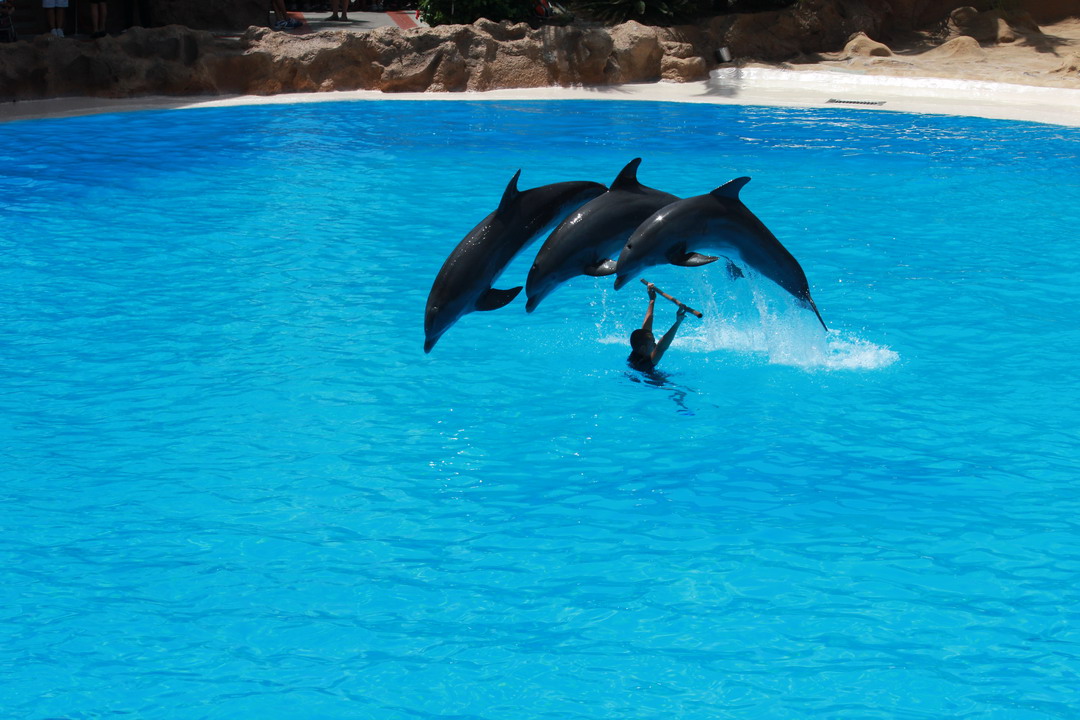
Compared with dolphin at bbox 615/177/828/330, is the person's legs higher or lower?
higher

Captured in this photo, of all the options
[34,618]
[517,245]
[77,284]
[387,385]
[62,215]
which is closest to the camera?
[34,618]

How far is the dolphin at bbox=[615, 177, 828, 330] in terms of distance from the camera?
5.29m

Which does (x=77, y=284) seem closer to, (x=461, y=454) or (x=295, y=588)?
(x=461, y=454)

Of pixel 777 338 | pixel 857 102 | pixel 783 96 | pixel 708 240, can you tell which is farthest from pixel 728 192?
pixel 783 96

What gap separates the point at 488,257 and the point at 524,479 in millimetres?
1251

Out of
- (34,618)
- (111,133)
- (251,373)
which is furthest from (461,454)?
(111,133)

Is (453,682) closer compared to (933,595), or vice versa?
(453,682)

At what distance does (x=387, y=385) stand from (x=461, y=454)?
3.77 feet

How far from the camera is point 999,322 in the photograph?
8164 mm

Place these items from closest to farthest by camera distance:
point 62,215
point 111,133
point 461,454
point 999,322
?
point 461,454, point 999,322, point 62,215, point 111,133

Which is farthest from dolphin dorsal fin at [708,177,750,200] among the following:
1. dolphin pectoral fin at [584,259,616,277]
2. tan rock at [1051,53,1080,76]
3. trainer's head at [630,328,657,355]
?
tan rock at [1051,53,1080,76]

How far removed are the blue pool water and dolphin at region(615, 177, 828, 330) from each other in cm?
99

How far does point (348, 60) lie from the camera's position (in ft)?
61.8

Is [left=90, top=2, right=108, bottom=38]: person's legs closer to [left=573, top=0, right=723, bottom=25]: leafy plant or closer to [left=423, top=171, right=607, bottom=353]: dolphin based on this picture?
[left=573, top=0, right=723, bottom=25]: leafy plant
